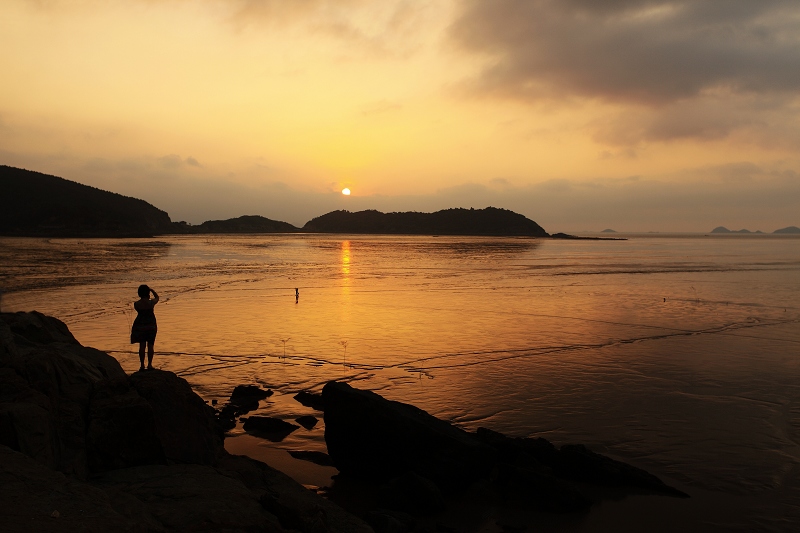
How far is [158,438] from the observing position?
283 inches

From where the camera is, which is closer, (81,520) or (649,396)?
(81,520)

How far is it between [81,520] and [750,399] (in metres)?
12.8

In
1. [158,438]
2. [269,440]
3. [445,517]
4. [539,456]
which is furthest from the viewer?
[269,440]

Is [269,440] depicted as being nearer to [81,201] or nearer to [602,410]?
[602,410]

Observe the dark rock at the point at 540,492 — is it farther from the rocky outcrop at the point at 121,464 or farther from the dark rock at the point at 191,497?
the dark rock at the point at 191,497

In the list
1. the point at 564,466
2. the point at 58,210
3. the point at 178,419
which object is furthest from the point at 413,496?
the point at 58,210

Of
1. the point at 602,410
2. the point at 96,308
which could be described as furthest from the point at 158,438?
the point at 96,308

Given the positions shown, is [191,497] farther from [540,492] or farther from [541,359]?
[541,359]

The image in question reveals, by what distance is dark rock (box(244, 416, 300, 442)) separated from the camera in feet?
34.0

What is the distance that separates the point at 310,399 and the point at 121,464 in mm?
5386

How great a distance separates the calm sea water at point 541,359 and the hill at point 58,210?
441 ft

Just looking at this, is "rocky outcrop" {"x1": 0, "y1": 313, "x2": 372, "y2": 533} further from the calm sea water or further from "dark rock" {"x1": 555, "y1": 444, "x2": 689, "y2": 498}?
"dark rock" {"x1": 555, "y1": 444, "x2": 689, "y2": 498}

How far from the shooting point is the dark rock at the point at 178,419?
7.46 meters

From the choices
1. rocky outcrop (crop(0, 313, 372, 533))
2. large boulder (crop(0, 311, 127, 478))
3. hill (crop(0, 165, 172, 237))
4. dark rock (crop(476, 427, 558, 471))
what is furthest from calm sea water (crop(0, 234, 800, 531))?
hill (crop(0, 165, 172, 237))
